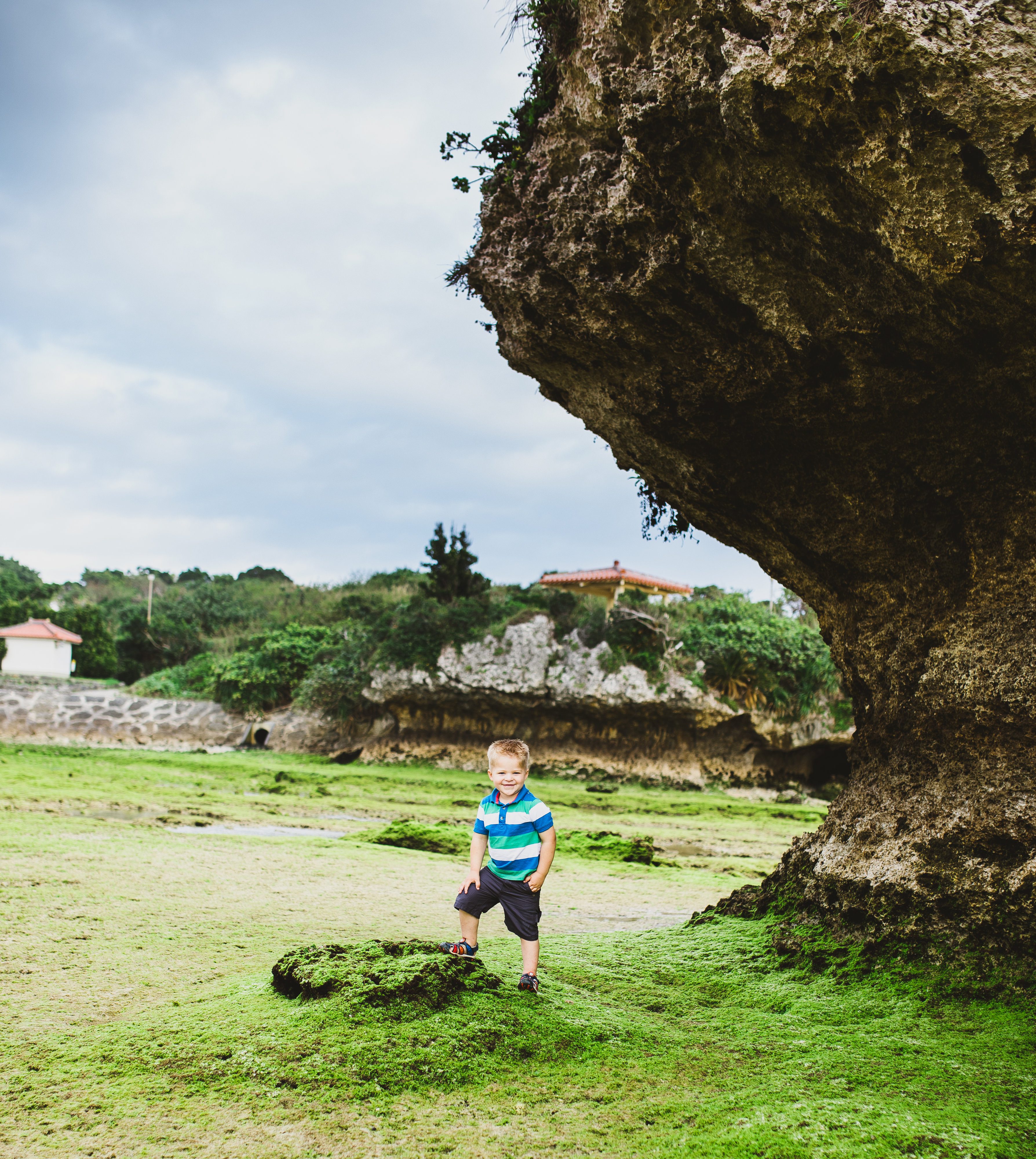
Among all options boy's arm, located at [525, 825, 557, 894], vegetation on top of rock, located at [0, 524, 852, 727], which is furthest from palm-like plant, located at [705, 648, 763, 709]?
boy's arm, located at [525, 825, 557, 894]

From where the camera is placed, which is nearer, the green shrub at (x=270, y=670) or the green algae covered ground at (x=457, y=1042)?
the green algae covered ground at (x=457, y=1042)

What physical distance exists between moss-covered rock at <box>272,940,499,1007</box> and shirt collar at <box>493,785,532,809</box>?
728 mm

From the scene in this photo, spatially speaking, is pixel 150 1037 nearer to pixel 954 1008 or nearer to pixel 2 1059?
pixel 2 1059

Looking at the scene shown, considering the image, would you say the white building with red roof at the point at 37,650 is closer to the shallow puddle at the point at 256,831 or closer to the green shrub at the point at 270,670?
the green shrub at the point at 270,670

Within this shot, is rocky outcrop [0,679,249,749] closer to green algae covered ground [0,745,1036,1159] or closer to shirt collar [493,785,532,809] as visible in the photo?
green algae covered ground [0,745,1036,1159]

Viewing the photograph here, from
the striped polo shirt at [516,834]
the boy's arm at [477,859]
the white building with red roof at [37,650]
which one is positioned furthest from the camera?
the white building with red roof at [37,650]

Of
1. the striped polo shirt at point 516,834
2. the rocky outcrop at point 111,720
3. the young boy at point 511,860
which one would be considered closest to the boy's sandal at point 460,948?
the young boy at point 511,860

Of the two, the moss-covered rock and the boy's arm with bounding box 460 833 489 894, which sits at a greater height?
the boy's arm with bounding box 460 833 489 894

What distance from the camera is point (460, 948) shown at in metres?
3.98

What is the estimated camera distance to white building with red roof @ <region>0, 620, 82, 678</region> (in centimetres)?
3253

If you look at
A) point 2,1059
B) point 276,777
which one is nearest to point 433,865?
point 2,1059

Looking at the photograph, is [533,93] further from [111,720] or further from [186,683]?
[186,683]

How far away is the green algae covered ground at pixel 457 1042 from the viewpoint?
8.45ft

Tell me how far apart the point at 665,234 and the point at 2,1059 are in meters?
4.77
